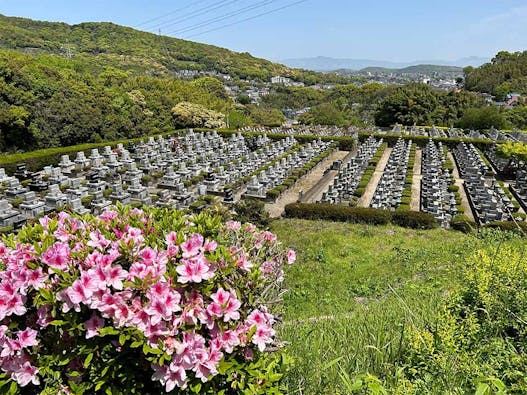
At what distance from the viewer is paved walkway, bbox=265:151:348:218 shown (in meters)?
21.8

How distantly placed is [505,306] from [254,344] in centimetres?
224

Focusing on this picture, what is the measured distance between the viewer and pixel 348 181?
80.6 feet

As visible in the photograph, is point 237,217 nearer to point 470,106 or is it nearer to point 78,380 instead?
point 78,380

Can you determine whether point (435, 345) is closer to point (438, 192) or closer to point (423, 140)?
point (438, 192)

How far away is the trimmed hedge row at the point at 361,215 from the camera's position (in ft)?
Answer: 58.2

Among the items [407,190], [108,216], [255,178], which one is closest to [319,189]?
[255,178]

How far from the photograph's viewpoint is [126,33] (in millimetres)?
137375

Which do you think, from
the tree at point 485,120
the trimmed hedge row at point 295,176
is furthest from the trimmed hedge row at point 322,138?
the tree at point 485,120

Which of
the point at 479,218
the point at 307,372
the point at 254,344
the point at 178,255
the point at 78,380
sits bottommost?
the point at 479,218

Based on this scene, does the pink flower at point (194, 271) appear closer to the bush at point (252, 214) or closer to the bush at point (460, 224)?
the bush at point (252, 214)

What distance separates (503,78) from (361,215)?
3951 inches

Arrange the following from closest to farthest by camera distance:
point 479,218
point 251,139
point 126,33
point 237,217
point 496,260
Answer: point 496,260 → point 237,217 → point 479,218 → point 251,139 → point 126,33

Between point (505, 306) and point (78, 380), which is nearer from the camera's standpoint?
point (78, 380)

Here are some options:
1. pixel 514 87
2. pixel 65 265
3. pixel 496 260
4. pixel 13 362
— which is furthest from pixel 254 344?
pixel 514 87
